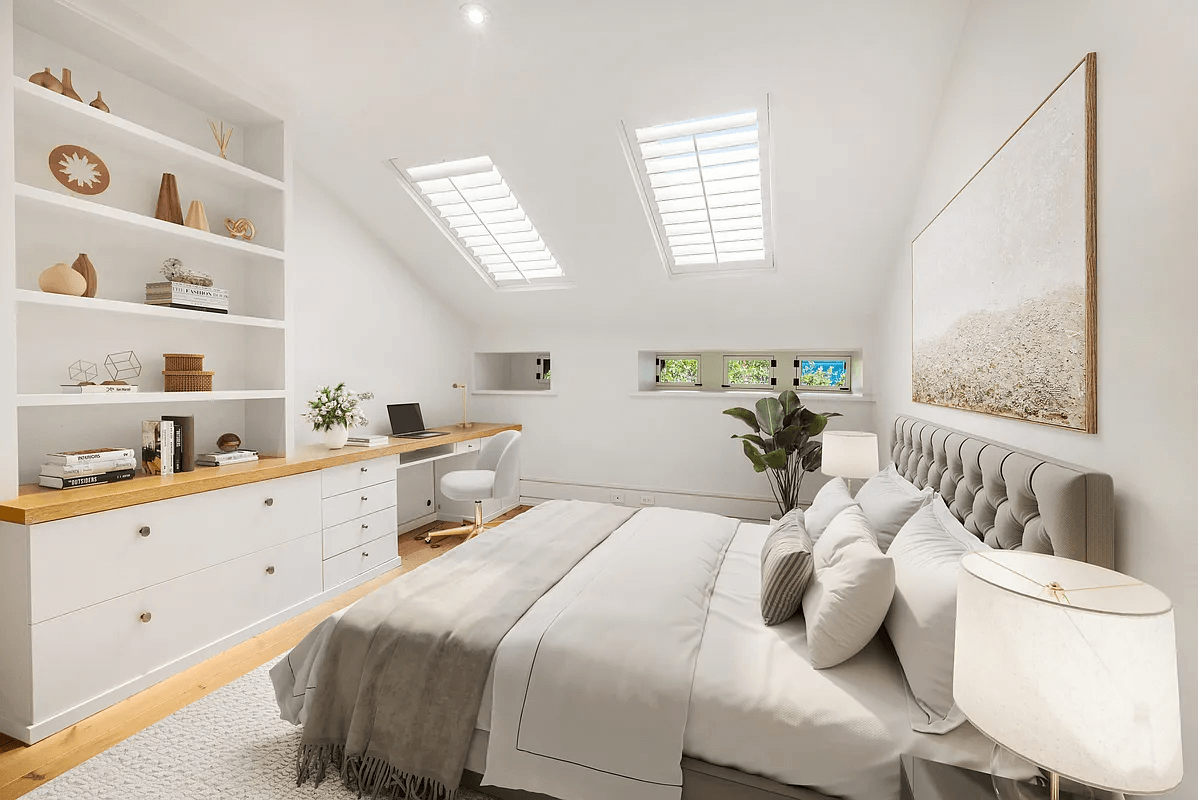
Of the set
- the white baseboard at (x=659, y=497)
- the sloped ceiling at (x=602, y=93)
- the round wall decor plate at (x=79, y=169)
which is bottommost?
the white baseboard at (x=659, y=497)

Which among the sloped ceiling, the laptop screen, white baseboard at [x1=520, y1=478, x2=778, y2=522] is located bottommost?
white baseboard at [x1=520, y1=478, x2=778, y2=522]

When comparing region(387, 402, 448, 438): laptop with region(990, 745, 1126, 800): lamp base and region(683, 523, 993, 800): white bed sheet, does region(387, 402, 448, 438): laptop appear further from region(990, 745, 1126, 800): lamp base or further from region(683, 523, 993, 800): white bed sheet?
region(990, 745, 1126, 800): lamp base

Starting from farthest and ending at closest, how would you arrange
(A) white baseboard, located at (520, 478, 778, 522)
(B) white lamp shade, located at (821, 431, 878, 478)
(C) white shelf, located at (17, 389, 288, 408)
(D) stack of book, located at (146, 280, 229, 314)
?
(A) white baseboard, located at (520, 478, 778, 522) < (B) white lamp shade, located at (821, 431, 878, 478) < (D) stack of book, located at (146, 280, 229, 314) < (C) white shelf, located at (17, 389, 288, 408)

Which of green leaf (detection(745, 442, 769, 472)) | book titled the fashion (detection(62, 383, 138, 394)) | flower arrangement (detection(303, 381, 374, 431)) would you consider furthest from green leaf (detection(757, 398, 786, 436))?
book titled the fashion (detection(62, 383, 138, 394))

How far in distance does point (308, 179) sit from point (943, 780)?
4.42 meters

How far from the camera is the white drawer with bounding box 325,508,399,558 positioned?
10.8 feet

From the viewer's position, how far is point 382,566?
12.1ft

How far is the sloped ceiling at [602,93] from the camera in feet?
8.13

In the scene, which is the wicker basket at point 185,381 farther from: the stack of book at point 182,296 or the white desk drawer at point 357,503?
the white desk drawer at point 357,503

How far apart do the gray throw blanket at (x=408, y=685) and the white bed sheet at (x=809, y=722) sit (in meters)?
0.64

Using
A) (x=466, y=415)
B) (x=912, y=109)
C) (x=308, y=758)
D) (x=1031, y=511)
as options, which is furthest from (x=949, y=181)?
(x=466, y=415)

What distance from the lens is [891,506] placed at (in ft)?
7.12

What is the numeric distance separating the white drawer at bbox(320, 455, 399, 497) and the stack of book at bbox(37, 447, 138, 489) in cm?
89


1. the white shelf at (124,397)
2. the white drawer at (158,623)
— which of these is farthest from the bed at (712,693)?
the white shelf at (124,397)
